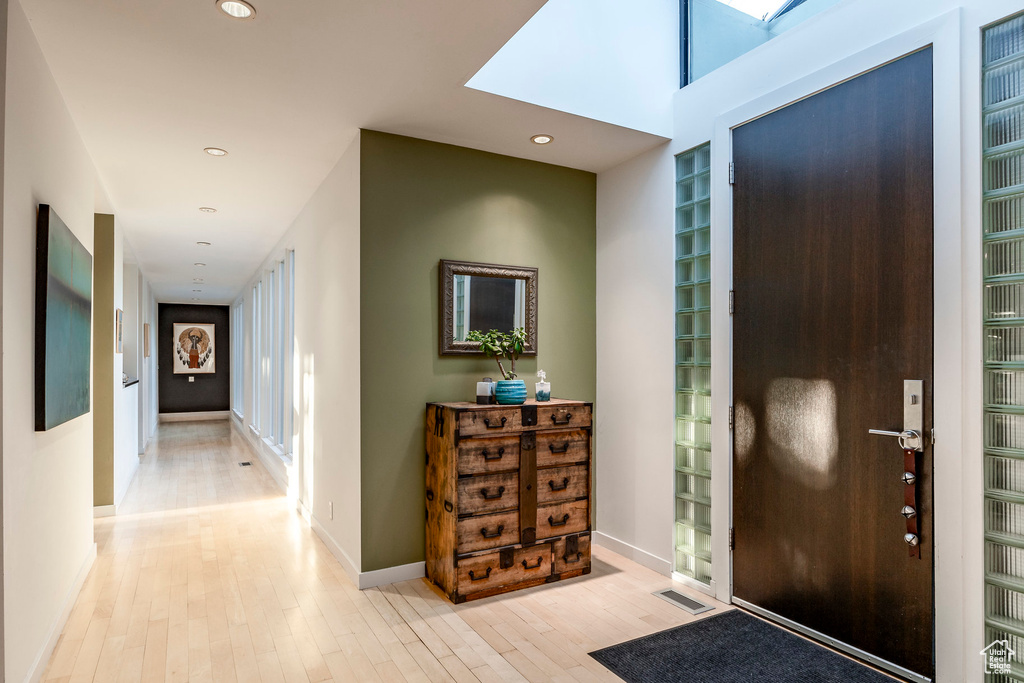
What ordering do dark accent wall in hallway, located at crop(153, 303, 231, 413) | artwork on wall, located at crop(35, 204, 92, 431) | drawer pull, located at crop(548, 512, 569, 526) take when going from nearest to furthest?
1. artwork on wall, located at crop(35, 204, 92, 431)
2. drawer pull, located at crop(548, 512, 569, 526)
3. dark accent wall in hallway, located at crop(153, 303, 231, 413)

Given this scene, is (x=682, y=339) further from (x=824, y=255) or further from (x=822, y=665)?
(x=822, y=665)

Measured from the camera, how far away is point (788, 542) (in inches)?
105

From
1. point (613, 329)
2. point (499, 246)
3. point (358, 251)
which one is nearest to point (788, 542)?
point (613, 329)

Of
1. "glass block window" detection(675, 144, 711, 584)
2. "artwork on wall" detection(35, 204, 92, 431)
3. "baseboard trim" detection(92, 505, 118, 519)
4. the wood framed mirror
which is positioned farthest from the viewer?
"baseboard trim" detection(92, 505, 118, 519)

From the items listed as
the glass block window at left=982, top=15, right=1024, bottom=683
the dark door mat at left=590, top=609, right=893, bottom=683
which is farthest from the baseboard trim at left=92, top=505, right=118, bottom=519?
the glass block window at left=982, top=15, right=1024, bottom=683

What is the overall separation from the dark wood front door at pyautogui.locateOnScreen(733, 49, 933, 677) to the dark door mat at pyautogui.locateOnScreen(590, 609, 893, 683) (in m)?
0.13

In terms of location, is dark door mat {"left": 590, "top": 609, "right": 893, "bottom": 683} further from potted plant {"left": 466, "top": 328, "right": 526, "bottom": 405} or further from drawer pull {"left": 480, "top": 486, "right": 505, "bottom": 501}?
potted plant {"left": 466, "top": 328, "right": 526, "bottom": 405}

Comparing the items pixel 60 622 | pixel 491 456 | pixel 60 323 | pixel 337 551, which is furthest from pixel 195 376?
pixel 491 456

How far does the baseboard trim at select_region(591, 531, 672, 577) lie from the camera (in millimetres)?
3377

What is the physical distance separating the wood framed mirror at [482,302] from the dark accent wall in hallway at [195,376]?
35.5ft

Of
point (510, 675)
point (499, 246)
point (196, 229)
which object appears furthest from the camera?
point (196, 229)

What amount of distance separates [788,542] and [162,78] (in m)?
3.53

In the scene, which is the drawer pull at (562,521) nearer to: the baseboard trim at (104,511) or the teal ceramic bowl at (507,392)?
the teal ceramic bowl at (507,392)

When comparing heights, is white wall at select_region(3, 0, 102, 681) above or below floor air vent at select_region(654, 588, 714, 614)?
above
